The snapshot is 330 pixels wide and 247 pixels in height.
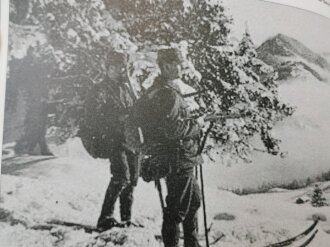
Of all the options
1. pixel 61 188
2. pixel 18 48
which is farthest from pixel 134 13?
pixel 61 188

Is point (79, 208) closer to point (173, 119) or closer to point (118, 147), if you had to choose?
point (118, 147)

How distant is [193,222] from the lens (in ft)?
3.29

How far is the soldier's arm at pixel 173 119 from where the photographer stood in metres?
1.00

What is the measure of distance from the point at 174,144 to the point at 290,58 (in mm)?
367

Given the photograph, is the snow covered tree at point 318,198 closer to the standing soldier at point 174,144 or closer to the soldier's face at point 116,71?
the standing soldier at point 174,144

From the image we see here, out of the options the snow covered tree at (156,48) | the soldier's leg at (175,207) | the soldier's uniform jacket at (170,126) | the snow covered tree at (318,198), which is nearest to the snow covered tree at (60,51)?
the snow covered tree at (156,48)

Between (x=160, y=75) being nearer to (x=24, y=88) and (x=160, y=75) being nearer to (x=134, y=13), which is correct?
(x=134, y=13)

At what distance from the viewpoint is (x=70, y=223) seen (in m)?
0.91

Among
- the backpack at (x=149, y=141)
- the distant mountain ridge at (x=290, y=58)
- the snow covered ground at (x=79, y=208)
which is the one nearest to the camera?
the snow covered ground at (x=79, y=208)

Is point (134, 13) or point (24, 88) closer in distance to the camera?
point (24, 88)

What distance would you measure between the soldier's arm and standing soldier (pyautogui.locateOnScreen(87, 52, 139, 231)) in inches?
2.5

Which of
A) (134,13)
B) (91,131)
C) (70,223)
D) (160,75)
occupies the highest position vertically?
(134,13)

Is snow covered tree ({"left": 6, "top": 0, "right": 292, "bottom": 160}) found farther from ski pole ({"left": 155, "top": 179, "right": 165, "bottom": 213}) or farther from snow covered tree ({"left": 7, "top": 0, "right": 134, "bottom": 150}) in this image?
ski pole ({"left": 155, "top": 179, "right": 165, "bottom": 213})

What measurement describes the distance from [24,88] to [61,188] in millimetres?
183
